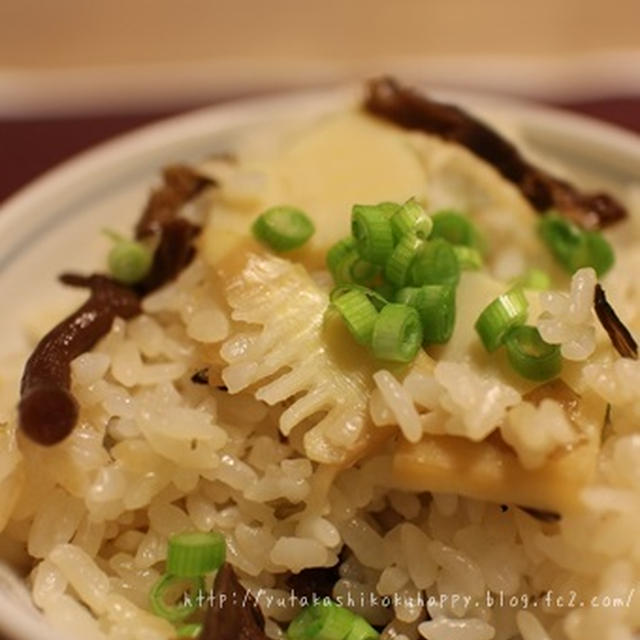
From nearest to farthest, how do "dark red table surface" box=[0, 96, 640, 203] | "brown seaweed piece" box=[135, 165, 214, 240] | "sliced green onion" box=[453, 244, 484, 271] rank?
"sliced green onion" box=[453, 244, 484, 271], "brown seaweed piece" box=[135, 165, 214, 240], "dark red table surface" box=[0, 96, 640, 203]

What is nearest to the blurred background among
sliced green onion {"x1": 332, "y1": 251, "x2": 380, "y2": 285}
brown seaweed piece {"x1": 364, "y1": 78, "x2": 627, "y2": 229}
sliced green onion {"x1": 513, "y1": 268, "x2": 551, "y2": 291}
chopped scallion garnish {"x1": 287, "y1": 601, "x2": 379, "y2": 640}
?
brown seaweed piece {"x1": 364, "y1": 78, "x2": 627, "y2": 229}

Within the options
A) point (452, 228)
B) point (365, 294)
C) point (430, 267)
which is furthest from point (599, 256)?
point (365, 294)

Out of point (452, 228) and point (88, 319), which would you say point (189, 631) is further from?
point (452, 228)

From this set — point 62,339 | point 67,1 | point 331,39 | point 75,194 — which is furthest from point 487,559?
point 67,1

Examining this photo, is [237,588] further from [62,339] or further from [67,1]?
[67,1]

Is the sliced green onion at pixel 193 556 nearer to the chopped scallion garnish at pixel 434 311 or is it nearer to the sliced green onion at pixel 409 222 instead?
the chopped scallion garnish at pixel 434 311

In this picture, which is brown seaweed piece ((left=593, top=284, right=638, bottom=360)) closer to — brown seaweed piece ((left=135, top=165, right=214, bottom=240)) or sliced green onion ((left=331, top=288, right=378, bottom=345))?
sliced green onion ((left=331, top=288, right=378, bottom=345))
